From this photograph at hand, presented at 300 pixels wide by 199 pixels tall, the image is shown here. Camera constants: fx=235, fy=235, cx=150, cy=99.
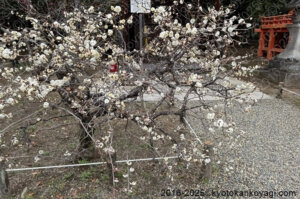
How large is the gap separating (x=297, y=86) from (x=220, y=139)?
360 centimetres

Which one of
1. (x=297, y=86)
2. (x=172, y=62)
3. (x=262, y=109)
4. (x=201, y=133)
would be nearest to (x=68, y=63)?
(x=172, y=62)

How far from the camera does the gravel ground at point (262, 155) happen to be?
2.30 m

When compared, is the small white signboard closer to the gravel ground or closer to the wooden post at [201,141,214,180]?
the wooden post at [201,141,214,180]

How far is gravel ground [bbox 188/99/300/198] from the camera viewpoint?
7.55 ft

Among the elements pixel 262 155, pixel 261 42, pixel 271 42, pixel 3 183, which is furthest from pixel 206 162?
pixel 261 42

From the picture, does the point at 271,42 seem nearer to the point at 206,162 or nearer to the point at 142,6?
the point at 142,6

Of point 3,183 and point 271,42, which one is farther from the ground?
point 271,42

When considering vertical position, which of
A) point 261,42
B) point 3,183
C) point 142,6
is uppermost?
point 142,6

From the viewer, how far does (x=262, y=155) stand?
2.79 meters

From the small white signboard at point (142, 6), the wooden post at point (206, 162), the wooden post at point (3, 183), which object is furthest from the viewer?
the small white signboard at point (142, 6)

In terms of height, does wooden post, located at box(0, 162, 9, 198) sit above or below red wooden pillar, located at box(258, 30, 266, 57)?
below

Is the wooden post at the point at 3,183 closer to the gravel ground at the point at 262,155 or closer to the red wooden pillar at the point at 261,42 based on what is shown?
the gravel ground at the point at 262,155

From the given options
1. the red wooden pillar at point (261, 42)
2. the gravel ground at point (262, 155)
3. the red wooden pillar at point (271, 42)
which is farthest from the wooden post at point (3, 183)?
the red wooden pillar at point (261, 42)

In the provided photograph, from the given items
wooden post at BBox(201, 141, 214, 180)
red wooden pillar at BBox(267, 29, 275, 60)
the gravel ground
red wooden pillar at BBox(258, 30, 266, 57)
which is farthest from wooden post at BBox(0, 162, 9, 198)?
red wooden pillar at BBox(258, 30, 266, 57)
